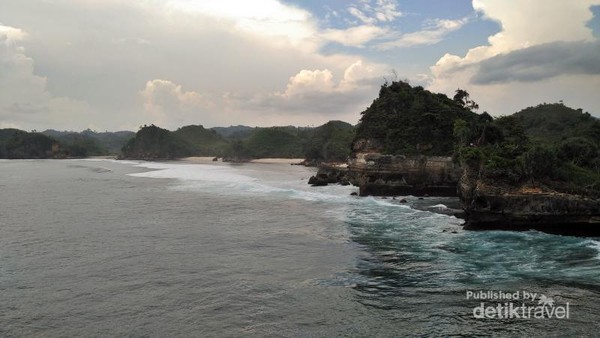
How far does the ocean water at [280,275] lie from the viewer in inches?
780

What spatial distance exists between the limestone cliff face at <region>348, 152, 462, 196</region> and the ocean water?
808 inches

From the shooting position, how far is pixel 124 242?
35406mm

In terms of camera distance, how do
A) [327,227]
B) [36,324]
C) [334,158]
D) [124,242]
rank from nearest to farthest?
[36,324]
[124,242]
[327,227]
[334,158]

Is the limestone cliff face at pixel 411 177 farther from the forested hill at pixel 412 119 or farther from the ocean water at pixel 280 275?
the ocean water at pixel 280 275

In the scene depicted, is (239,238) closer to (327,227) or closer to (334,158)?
(327,227)

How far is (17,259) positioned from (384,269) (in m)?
25.4

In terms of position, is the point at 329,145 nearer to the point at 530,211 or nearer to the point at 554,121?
the point at 554,121

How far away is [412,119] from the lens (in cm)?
7569

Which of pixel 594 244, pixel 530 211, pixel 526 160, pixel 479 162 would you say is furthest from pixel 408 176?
pixel 594 244

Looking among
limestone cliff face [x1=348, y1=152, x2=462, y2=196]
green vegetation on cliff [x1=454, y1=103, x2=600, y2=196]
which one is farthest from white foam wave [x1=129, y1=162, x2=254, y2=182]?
green vegetation on cliff [x1=454, y1=103, x2=600, y2=196]

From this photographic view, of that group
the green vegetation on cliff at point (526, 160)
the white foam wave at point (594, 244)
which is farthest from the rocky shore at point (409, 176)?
the white foam wave at point (594, 244)

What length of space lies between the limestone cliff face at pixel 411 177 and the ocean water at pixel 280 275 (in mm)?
20533

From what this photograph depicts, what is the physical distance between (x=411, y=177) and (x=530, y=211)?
3159 centimetres

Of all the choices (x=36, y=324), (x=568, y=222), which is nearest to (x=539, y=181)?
(x=568, y=222)
